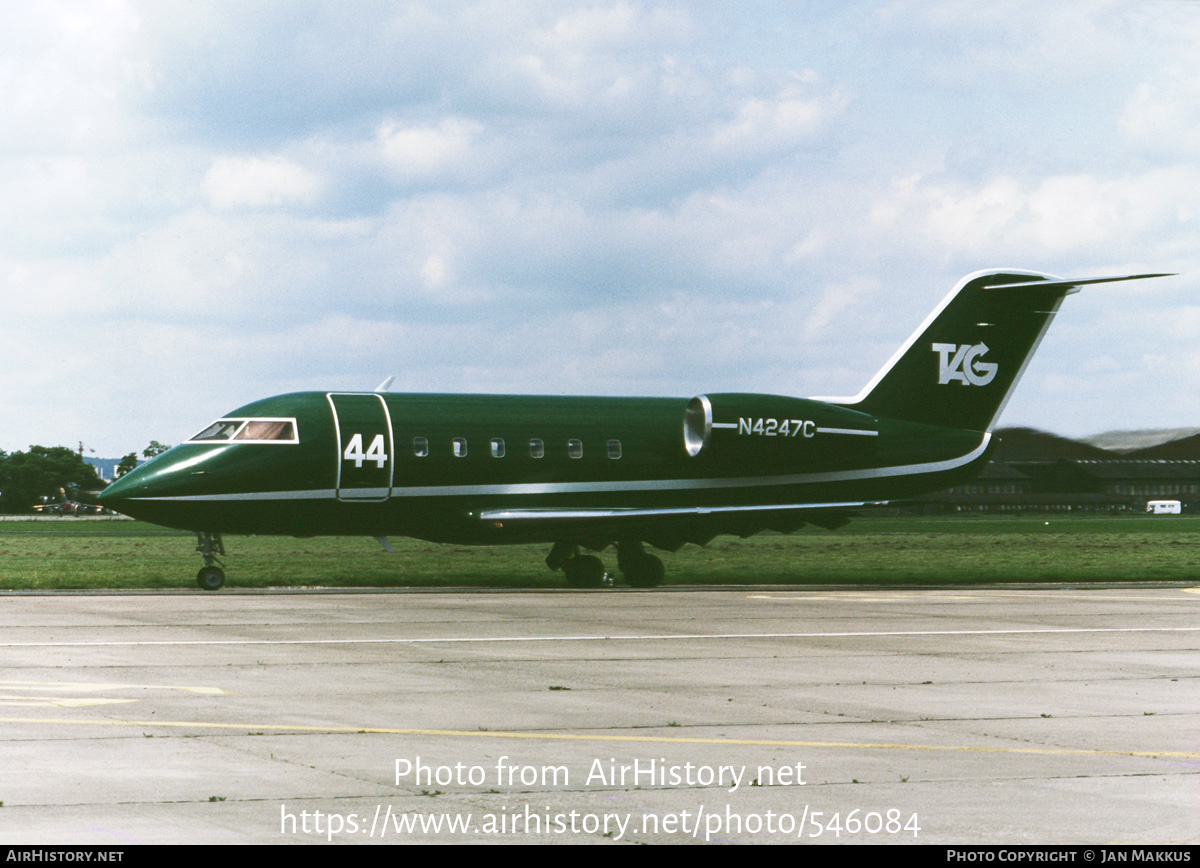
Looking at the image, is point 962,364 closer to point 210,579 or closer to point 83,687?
point 210,579

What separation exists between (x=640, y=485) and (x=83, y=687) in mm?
21958

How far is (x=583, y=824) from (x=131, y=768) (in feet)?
12.1

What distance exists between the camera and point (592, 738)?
12.0 meters

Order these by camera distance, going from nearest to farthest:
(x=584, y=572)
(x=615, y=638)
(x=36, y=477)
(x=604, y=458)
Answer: (x=615, y=638)
(x=604, y=458)
(x=584, y=572)
(x=36, y=477)

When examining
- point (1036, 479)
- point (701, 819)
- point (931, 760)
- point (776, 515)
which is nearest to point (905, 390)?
point (776, 515)

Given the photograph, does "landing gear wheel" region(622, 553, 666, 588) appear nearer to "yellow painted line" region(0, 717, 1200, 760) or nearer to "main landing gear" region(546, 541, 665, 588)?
"main landing gear" region(546, 541, 665, 588)

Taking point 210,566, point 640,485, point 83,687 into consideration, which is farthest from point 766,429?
point 83,687

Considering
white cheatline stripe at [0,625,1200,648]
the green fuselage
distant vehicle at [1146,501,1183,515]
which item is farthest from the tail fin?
distant vehicle at [1146,501,1183,515]

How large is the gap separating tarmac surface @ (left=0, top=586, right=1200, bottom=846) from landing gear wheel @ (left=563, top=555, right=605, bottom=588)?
37.8 feet

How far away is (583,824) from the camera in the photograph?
28.5ft

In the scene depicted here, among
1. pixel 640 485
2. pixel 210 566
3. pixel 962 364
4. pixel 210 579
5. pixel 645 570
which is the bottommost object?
pixel 645 570

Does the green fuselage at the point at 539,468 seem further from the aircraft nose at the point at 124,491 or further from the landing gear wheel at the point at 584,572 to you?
the landing gear wheel at the point at 584,572

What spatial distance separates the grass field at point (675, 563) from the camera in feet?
118
